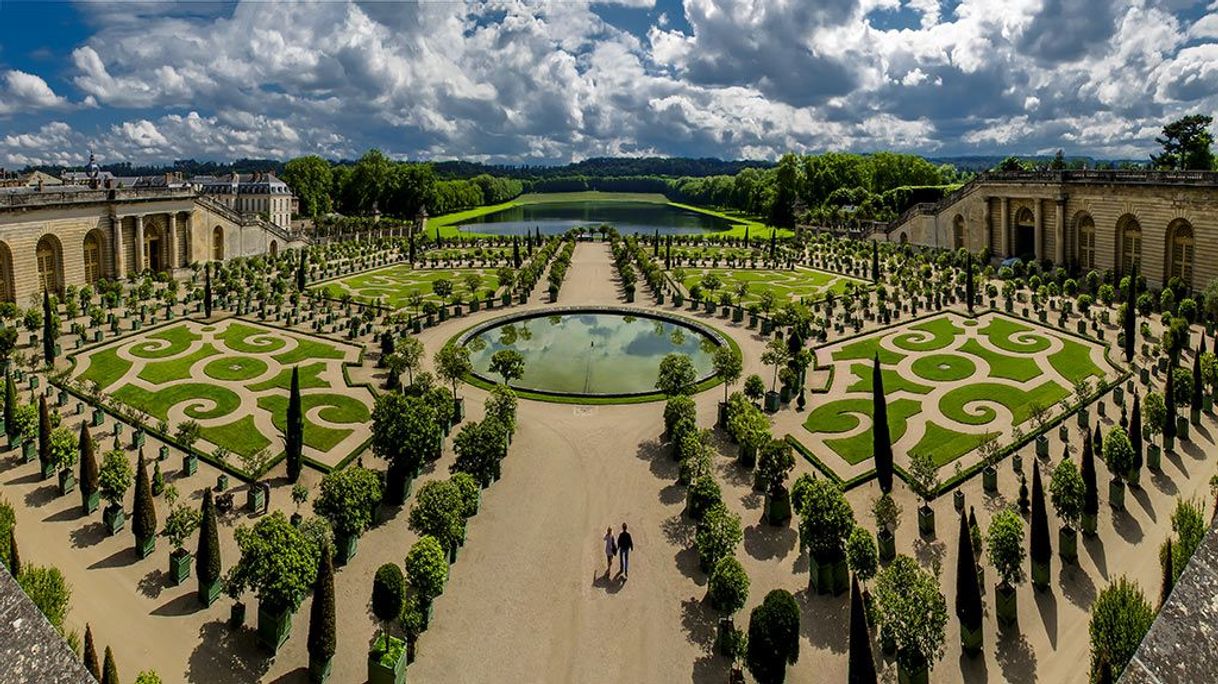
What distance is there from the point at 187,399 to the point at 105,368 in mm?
7843

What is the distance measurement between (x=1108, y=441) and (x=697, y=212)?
15875cm

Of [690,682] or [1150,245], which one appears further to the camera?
[1150,245]

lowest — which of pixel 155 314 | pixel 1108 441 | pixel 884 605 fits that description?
pixel 884 605

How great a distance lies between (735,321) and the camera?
158ft

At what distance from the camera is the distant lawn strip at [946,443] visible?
26.5m

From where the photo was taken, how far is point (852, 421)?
30125mm

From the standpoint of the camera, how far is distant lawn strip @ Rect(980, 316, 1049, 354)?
39.7 meters

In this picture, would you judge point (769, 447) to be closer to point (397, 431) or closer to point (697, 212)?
point (397, 431)

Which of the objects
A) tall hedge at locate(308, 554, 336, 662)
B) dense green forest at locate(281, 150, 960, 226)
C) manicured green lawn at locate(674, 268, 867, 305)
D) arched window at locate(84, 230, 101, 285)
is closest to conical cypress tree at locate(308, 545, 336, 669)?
tall hedge at locate(308, 554, 336, 662)

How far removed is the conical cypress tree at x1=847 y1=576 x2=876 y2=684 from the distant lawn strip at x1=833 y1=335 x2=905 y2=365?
84.9ft

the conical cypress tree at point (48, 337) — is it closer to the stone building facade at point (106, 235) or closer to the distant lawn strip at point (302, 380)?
the distant lawn strip at point (302, 380)

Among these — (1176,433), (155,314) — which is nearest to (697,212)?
(155,314)

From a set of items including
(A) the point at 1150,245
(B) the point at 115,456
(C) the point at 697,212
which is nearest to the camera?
(B) the point at 115,456

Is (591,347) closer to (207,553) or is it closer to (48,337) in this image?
(207,553)
